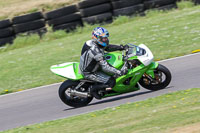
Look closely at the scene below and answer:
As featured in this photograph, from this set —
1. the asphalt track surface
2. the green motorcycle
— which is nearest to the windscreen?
the green motorcycle

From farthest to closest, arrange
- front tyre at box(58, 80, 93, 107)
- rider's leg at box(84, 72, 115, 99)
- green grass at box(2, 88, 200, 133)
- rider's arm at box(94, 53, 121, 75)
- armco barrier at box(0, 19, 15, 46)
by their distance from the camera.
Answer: armco barrier at box(0, 19, 15, 46) → front tyre at box(58, 80, 93, 107) → rider's leg at box(84, 72, 115, 99) → rider's arm at box(94, 53, 121, 75) → green grass at box(2, 88, 200, 133)

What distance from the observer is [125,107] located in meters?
7.29

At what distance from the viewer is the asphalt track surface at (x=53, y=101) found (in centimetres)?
814

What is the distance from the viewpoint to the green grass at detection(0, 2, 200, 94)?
11852mm

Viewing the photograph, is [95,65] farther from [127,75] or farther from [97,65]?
[127,75]

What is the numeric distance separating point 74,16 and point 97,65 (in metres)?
8.88

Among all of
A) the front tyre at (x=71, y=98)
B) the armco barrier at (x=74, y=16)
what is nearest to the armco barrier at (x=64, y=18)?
the armco barrier at (x=74, y=16)

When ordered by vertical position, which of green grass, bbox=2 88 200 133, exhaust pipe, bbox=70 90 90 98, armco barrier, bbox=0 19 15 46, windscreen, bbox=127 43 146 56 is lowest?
green grass, bbox=2 88 200 133

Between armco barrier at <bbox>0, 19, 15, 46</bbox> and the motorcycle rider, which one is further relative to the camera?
armco barrier at <bbox>0, 19, 15, 46</bbox>

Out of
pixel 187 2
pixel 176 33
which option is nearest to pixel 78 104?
pixel 176 33

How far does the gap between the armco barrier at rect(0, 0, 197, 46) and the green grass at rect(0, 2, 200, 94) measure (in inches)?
13.3

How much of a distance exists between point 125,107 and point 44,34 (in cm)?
1040

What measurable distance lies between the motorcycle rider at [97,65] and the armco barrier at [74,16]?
27.9 feet

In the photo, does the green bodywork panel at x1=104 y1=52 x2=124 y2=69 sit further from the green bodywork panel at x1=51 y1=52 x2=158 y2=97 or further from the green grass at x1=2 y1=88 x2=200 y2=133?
the green grass at x1=2 y1=88 x2=200 y2=133
